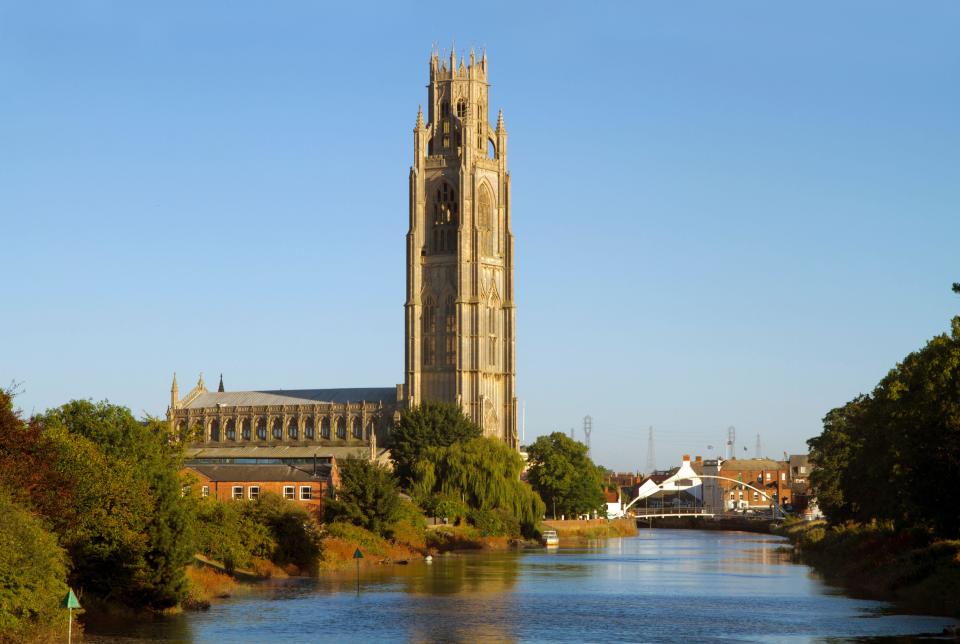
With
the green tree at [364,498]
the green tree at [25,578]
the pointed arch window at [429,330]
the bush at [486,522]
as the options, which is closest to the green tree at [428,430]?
the bush at [486,522]

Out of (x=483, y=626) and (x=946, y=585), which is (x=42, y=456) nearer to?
(x=483, y=626)

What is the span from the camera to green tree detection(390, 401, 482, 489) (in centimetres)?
12862

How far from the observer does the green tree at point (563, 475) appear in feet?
446

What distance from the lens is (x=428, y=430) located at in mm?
129750

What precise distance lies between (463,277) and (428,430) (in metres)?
29.9

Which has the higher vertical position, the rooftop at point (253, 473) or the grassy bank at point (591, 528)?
the rooftop at point (253, 473)

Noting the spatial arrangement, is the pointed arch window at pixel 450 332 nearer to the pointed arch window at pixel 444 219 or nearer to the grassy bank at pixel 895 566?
the pointed arch window at pixel 444 219

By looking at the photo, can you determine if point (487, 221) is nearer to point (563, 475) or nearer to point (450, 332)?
point (450, 332)

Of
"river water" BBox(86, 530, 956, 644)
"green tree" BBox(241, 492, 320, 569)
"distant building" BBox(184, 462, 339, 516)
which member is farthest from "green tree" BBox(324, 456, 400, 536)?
"green tree" BBox(241, 492, 320, 569)

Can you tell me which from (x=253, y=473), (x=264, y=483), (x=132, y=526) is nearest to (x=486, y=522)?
(x=264, y=483)

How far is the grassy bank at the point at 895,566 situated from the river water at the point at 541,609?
1.53 meters

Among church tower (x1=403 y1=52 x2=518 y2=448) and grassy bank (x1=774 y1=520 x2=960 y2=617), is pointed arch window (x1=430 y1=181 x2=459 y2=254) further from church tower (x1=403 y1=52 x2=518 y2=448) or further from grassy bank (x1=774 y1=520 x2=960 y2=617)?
grassy bank (x1=774 y1=520 x2=960 y2=617)

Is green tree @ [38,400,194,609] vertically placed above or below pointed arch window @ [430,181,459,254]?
below

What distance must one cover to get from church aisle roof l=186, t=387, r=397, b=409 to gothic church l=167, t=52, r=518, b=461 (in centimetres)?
27
